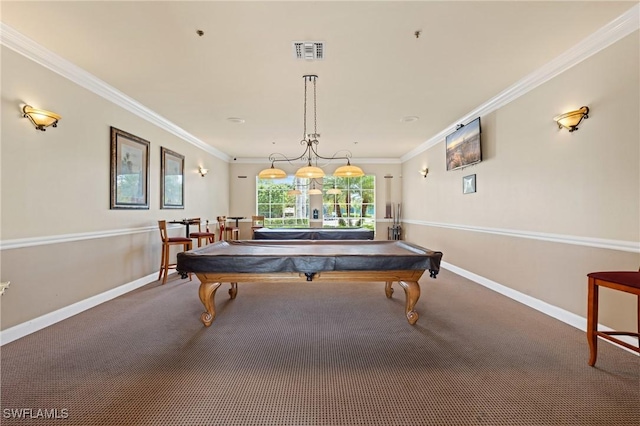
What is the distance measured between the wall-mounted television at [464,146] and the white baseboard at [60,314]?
537cm

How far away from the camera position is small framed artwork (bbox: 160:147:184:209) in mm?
4914

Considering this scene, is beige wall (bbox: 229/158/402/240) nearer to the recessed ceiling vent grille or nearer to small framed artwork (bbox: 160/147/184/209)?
small framed artwork (bbox: 160/147/184/209)

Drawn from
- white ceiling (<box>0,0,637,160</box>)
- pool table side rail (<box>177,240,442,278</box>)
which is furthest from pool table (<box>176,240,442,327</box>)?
white ceiling (<box>0,0,637,160</box>)

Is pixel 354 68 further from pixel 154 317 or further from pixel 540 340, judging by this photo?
pixel 154 317

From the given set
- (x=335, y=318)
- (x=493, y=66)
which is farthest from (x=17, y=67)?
(x=493, y=66)

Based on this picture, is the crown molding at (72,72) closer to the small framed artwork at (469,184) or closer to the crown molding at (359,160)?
the crown molding at (359,160)

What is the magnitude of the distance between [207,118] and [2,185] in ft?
9.22

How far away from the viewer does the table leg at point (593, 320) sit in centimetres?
204

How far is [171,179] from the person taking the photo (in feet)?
17.1

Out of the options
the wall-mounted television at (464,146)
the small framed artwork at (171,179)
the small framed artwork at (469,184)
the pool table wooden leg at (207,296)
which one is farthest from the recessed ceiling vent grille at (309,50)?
the small framed artwork at (171,179)

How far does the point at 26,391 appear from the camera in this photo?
1798 mm

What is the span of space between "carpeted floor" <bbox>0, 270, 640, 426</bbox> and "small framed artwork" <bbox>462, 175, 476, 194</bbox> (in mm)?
2018

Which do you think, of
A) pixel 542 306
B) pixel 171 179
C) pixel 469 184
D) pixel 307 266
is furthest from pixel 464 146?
pixel 171 179

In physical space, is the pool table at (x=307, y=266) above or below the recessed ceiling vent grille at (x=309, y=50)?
below
